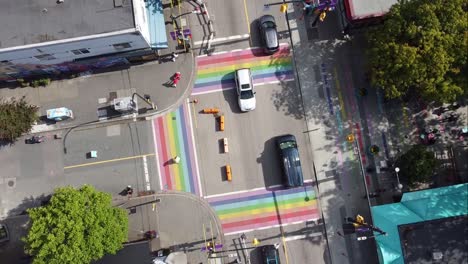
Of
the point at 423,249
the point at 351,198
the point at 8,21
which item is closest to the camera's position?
the point at 8,21

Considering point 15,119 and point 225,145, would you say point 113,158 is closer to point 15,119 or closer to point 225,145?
point 15,119

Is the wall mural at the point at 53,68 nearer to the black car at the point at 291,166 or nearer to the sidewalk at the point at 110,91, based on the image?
the sidewalk at the point at 110,91

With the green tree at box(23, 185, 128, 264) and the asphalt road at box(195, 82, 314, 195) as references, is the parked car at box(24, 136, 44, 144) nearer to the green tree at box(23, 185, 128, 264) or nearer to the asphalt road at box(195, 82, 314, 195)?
the green tree at box(23, 185, 128, 264)

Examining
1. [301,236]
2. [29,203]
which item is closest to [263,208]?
[301,236]

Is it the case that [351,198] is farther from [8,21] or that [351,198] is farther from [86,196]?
[8,21]

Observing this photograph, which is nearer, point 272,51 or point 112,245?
point 112,245

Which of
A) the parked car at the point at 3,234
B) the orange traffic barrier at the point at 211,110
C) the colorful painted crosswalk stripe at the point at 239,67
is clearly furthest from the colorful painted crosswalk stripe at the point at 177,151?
the parked car at the point at 3,234

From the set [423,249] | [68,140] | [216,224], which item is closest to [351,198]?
[423,249]
